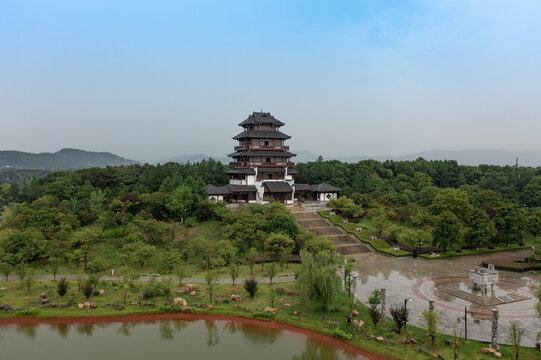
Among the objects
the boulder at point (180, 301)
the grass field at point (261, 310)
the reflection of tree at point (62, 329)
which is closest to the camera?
the grass field at point (261, 310)

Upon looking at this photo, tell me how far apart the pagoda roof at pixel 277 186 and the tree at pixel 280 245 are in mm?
15063

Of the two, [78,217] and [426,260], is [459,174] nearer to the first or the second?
[426,260]

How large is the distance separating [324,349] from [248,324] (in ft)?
14.5

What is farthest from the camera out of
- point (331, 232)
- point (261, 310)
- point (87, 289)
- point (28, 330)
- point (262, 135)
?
point (262, 135)

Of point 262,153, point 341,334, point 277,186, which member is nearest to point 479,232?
point 341,334

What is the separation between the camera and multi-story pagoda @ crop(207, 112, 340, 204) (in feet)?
141

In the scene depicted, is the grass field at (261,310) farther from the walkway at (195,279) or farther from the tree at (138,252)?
the tree at (138,252)

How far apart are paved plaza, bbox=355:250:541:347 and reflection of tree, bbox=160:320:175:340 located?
431 inches

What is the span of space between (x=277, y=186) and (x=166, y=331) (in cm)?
2702

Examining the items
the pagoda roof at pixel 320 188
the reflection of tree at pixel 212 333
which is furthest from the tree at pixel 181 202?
the reflection of tree at pixel 212 333

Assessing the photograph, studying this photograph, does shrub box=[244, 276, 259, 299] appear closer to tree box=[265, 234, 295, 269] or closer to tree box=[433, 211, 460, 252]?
tree box=[265, 234, 295, 269]

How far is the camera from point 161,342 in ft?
54.5

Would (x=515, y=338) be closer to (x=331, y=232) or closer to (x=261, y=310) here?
(x=261, y=310)

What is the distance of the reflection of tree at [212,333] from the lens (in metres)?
16.6
